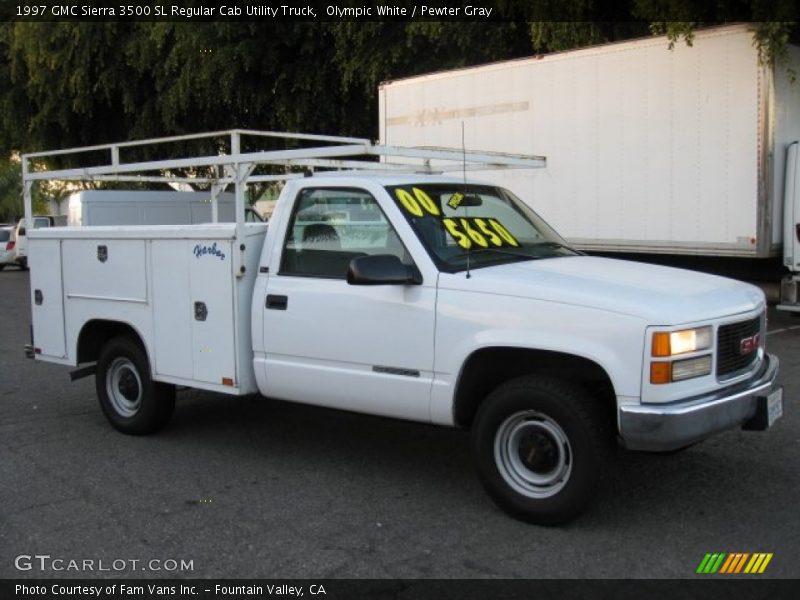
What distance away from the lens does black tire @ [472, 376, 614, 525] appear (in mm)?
4188

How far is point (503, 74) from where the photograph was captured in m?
12.0

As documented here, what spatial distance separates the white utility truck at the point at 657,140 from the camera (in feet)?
32.3

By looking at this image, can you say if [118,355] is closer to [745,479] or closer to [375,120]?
[745,479]

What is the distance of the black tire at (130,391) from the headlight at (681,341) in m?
3.73

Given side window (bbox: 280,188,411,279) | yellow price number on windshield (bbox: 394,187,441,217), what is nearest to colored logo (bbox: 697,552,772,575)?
side window (bbox: 280,188,411,279)

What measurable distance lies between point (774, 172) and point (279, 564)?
26.6 feet

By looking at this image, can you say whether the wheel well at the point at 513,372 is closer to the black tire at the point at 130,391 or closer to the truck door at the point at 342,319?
the truck door at the point at 342,319

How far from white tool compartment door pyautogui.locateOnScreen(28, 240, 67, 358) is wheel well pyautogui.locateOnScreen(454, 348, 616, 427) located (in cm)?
362

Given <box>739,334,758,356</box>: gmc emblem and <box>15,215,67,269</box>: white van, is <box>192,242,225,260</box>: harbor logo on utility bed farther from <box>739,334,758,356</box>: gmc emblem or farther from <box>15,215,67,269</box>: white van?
<box>15,215,67,269</box>: white van

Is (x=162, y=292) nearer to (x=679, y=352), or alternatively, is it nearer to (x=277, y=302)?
(x=277, y=302)

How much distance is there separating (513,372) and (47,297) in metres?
4.10

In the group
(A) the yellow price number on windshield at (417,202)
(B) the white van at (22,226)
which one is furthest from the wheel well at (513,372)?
(B) the white van at (22,226)

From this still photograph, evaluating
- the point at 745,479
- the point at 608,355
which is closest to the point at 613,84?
the point at 745,479

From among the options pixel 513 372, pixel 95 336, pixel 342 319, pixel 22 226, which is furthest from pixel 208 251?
pixel 22 226
